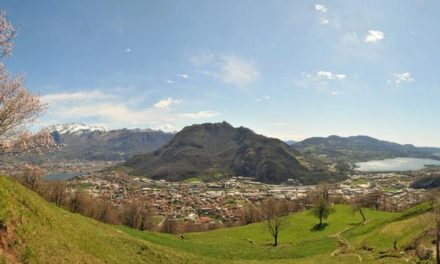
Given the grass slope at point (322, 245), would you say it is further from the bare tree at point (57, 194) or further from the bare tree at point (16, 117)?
the bare tree at point (57, 194)

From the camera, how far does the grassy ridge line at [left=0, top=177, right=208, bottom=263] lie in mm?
27891

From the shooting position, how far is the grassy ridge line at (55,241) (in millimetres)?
27891

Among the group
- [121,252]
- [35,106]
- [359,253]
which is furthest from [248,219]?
[35,106]

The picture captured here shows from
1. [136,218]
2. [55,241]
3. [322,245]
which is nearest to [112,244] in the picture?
[55,241]

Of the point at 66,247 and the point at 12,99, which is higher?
the point at 12,99

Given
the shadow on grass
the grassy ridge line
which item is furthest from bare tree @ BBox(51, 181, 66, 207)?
the grassy ridge line

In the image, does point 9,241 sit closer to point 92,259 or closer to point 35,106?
point 92,259

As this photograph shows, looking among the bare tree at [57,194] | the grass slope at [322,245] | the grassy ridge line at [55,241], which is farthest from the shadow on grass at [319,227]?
the bare tree at [57,194]

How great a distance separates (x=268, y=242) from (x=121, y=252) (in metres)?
54.5

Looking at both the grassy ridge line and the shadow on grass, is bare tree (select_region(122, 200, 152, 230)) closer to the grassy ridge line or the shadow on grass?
the shadow on grass

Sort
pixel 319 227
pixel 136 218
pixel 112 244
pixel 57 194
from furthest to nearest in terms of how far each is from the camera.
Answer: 1. pixel 136 218
2. pixel 57 194
3. pixel 319 227
4. pixel 112 244

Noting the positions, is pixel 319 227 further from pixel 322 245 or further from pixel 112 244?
pixel 112 244

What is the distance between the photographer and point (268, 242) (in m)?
86.5

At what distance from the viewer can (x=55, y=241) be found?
31.6 meters
